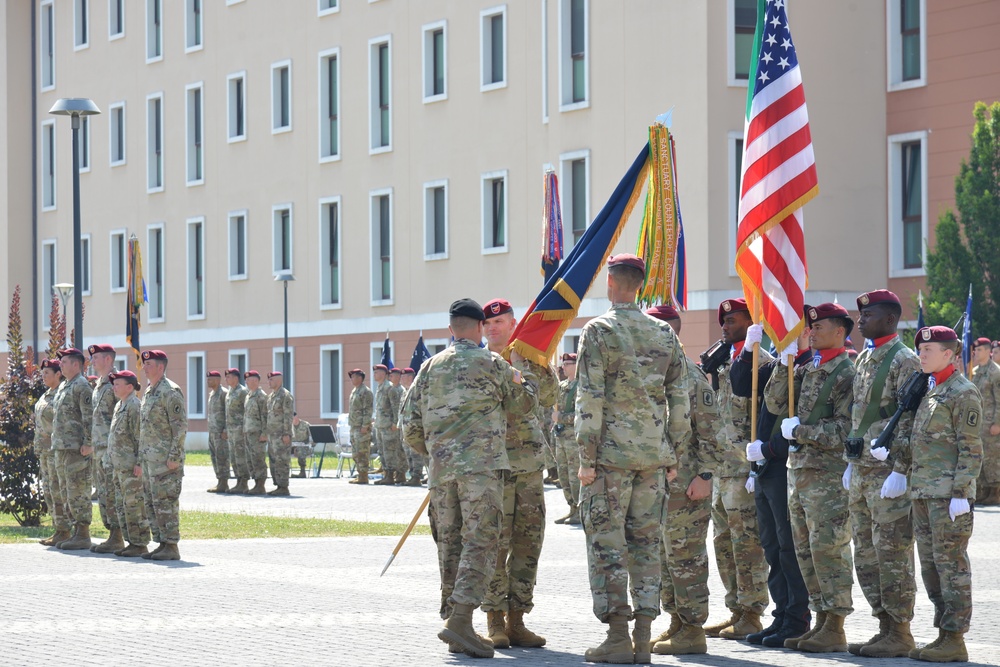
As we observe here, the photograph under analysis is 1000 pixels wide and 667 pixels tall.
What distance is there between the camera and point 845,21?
34531 millimetres

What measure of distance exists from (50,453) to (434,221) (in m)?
23.5

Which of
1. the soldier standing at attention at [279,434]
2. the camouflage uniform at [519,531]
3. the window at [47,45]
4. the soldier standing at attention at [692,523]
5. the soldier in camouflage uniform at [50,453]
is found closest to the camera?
the soldier standing at attention at [692,523]

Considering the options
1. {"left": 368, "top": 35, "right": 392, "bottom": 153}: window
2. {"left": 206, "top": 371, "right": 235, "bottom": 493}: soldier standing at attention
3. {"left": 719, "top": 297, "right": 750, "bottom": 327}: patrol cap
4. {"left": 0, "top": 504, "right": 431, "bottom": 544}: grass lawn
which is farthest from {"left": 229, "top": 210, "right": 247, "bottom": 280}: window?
{"left": 719, "top": 297, "right": 750, "bottom": 327}: patrol cap

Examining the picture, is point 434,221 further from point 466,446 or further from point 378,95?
point 466,446

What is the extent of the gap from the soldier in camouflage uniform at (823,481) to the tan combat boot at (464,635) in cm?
198

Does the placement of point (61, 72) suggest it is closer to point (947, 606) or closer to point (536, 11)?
point (536, 11)

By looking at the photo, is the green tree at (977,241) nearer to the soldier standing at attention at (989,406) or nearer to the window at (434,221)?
the soldier standing at attention at (989,406)

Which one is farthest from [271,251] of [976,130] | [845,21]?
[976,130]

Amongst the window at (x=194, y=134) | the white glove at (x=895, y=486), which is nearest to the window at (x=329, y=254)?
the window at (x=194, y=134)

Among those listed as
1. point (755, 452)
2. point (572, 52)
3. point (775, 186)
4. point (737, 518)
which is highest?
point (572, 52)

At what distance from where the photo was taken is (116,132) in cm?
5191

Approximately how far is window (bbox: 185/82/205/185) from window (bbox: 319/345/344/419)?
24.9 ft

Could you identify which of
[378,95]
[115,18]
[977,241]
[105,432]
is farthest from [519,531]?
[115,18]

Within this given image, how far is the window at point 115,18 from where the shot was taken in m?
51.8
